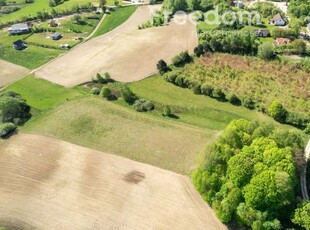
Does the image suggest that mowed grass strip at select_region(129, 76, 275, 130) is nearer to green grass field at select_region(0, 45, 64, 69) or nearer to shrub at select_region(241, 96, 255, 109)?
shrub at select_region(241, 96, 255, 109)

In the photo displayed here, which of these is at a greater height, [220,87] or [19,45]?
[19,45]

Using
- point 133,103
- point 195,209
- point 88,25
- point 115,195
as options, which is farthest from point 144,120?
point 88,25

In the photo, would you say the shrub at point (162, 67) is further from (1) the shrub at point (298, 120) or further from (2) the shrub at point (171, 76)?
(1) the shrub at point (298, 120)

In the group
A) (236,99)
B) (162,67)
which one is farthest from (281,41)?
(162,67)

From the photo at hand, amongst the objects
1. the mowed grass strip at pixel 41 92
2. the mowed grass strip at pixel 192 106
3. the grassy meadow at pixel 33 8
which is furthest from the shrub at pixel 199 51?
the grassy meadow at pixel 33 8

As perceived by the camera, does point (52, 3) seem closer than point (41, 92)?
No

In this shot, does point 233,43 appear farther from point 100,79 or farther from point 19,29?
point 19,29

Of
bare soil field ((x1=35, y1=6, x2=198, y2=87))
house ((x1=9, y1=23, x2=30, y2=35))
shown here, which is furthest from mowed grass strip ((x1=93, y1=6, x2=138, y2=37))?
house ((x1=9, y1=23, x2=30, y2=35))
